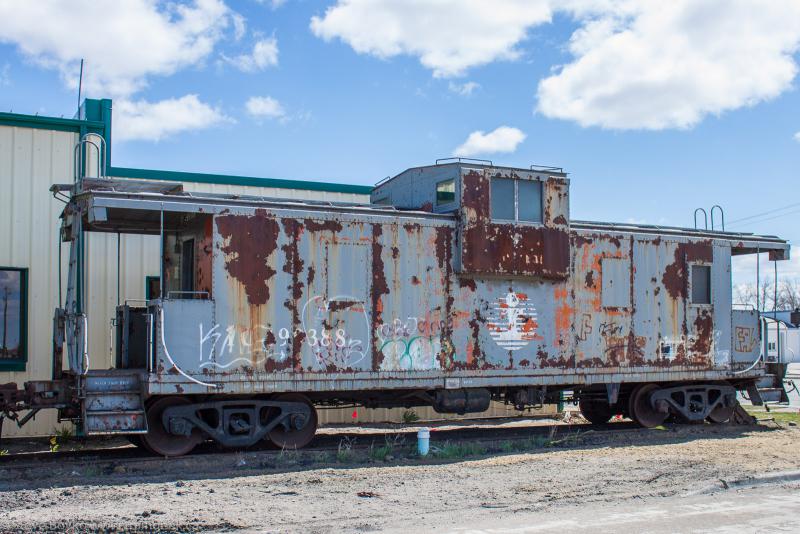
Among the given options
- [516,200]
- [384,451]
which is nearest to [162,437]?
[384,451]

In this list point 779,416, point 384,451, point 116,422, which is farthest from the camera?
point 779,416

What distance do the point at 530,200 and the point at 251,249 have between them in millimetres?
4691

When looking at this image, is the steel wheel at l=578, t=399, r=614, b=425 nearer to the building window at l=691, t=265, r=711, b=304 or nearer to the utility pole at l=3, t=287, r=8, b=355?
the building window at l=691, t=265, r=711, b=304

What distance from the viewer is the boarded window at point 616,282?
46.8ft

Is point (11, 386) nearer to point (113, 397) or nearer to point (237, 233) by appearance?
point (113, 397)

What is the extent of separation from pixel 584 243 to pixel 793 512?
22.0 ft

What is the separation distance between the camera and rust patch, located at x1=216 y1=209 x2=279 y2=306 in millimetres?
11523

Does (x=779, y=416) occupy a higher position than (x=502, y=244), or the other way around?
(x=502, y=244)

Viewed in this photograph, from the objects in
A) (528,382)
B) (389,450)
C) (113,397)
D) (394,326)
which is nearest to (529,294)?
(528,382)

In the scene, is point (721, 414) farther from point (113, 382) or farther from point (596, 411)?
point (113, 382)

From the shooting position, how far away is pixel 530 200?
44.6 feet

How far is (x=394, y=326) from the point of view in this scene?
40.8ft

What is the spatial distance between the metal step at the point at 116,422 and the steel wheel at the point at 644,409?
8.47 meters

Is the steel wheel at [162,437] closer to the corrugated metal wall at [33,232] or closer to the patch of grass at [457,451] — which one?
the patch of grass at [457,451]
